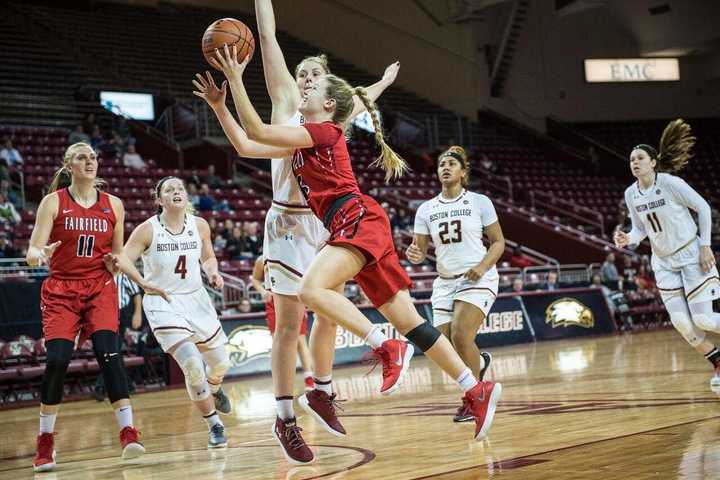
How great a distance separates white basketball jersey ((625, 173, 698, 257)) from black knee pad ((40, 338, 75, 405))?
14.5 ft

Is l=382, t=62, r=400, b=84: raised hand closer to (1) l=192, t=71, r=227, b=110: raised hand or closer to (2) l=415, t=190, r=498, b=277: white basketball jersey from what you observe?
(2) l=415, t=190, r=498, b=277: white basketball jersey

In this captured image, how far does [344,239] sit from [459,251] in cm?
275

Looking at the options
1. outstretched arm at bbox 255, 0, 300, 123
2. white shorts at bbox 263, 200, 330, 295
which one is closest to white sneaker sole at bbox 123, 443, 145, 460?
white shorts at bbox 263, 200, 330, 295

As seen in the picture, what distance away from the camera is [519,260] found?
70.4 ft

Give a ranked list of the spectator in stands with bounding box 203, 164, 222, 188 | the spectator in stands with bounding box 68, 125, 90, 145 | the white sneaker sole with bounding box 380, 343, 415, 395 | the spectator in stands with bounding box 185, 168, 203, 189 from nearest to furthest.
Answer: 1. the white sneaker sole with bounding box 380, 343, 415, 395
2. the spectator in stands with bounding box 68, 125, 90, 145
3. the spectator in stands with bounding box 185, 168, 203, 189
4. the spectator in stands with bounding box 203, 164, 222, 188

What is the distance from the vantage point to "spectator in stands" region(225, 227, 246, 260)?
55.1ft

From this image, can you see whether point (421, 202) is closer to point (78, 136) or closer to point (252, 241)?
point (252, 241)

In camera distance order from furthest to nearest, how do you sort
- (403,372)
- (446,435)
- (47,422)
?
1. (446,435)
2. (47,422)
3. (403,372)

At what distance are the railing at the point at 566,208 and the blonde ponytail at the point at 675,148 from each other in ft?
61.4

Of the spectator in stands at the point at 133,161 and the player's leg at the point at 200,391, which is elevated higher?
the spectator in stands at the point at 133,161

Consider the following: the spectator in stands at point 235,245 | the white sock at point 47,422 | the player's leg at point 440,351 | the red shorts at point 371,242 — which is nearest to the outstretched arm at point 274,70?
the red shorts at point 371,242

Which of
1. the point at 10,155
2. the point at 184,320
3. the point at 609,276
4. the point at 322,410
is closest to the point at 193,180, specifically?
the point at 10,155

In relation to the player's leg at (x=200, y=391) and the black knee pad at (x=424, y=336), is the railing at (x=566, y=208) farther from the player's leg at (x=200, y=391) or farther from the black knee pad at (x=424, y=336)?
the black knee pad at (x=424, y=336)

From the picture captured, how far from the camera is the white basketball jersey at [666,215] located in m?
7.48
